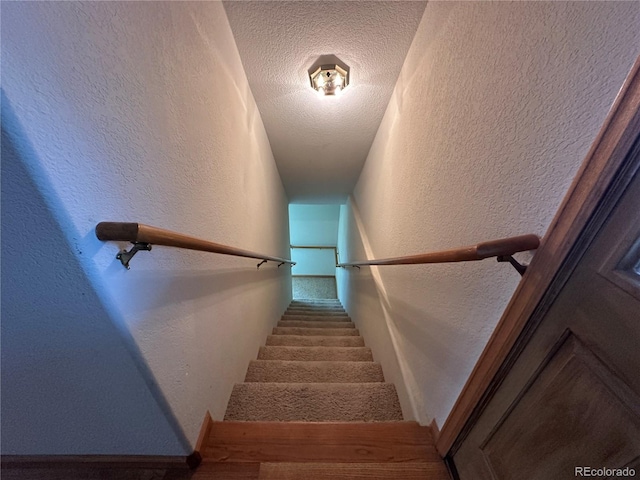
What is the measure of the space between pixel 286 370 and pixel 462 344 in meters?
1.21

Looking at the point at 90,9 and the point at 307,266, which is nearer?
the point at 90,9

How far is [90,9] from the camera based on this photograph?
0.48m

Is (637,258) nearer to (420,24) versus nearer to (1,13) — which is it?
(1,13)

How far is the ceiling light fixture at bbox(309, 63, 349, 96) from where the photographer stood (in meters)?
1.38

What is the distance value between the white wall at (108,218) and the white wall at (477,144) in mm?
967

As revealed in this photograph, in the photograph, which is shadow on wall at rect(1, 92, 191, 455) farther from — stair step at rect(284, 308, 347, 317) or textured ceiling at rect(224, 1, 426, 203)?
stair step at rect(284, 308, 347, 317)

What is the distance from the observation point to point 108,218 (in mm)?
506

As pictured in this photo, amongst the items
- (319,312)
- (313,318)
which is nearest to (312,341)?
(313,318)

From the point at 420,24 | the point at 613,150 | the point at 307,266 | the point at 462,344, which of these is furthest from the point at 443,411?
the point at 307,266

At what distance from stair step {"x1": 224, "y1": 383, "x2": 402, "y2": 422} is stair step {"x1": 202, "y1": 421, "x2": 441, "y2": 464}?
0.17 metres

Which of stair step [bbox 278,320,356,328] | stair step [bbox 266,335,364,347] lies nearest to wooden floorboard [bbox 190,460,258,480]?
stair step [bbox 266,335,364,347]

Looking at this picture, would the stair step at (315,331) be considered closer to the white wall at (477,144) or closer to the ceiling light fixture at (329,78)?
the white wall at (477,144)

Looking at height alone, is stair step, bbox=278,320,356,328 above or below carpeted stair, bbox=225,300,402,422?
below

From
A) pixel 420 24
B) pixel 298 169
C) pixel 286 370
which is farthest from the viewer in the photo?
pixel 298 169
